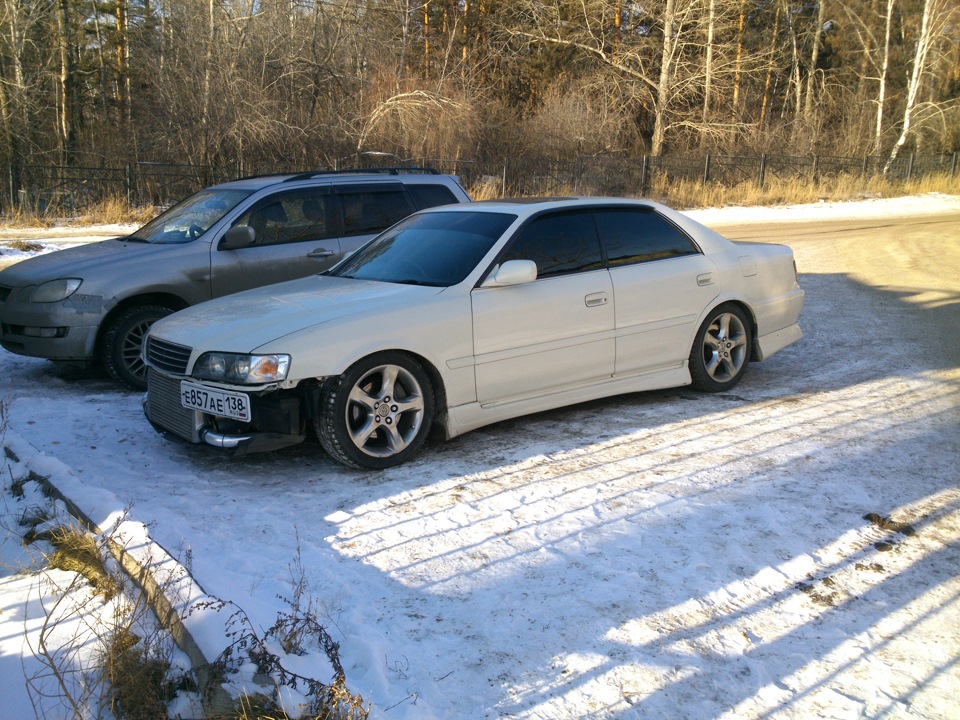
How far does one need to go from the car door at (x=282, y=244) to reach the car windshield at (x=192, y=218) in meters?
0.26

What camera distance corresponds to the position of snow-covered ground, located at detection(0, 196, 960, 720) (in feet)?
10.3

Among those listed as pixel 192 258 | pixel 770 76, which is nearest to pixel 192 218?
pixel 192 258

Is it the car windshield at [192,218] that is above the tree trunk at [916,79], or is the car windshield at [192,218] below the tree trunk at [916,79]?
below

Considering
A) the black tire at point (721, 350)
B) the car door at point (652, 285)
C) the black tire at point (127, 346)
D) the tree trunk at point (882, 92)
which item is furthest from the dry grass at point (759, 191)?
the car door at point (652, 285)

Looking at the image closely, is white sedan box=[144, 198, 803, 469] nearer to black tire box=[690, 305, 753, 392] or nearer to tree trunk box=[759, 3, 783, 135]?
black tire box=[690, 305, 753, 392]

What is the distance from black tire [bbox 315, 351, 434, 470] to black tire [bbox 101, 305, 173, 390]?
286 cm

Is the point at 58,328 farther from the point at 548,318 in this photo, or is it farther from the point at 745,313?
the point at 745,313

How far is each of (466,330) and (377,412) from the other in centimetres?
79

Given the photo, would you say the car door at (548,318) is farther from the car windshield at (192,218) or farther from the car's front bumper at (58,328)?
the car's front bumper at (58,328)

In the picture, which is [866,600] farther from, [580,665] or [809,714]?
[580,665]

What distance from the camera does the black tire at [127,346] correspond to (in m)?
7.20

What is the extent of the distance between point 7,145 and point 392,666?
2739cm

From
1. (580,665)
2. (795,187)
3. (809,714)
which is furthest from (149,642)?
(795,187)

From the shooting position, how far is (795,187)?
32.5m
